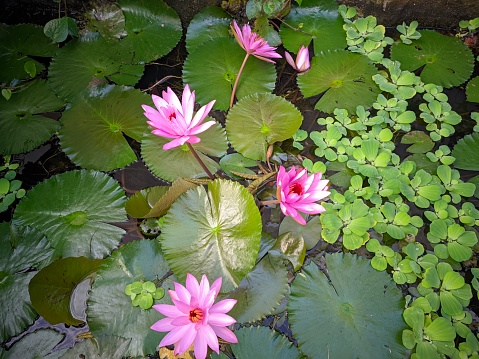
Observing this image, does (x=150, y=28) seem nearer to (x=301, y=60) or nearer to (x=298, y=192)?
(x=301, y=60)

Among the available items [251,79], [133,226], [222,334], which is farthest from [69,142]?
[222,334]

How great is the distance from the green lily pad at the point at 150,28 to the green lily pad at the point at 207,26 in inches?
3.5

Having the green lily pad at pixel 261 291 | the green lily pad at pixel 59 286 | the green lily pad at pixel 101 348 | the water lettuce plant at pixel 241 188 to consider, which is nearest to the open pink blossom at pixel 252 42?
the water lettuce plant at pixel 241 188

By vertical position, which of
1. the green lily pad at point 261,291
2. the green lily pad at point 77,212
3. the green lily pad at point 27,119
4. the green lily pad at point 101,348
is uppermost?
the green lily pad at point 27,119

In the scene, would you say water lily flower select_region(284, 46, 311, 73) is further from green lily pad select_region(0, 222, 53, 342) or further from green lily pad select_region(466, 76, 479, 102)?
green lily pad select_region(0, 222, 53, 342)

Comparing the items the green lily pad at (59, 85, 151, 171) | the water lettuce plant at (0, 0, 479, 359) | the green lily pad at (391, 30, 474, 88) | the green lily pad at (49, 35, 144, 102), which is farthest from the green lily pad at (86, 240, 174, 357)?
the green lily pad at (391, 30, 474, 88)

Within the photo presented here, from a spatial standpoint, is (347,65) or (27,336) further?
(347,65)

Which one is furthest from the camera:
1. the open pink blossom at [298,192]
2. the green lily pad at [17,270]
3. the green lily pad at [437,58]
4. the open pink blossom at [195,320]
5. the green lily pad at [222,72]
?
the green lily pad at [437,58]

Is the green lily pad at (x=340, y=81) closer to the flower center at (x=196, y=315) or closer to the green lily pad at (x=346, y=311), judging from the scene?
the green lily pad at (x=346, y=311)

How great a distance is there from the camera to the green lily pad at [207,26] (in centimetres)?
240

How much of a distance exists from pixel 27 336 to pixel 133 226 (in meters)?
0.65

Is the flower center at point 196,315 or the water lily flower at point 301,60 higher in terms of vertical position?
the water lily flower at point 301,60

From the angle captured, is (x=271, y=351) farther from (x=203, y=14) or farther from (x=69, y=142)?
(x=203, y=14)

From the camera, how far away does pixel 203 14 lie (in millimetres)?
2438
